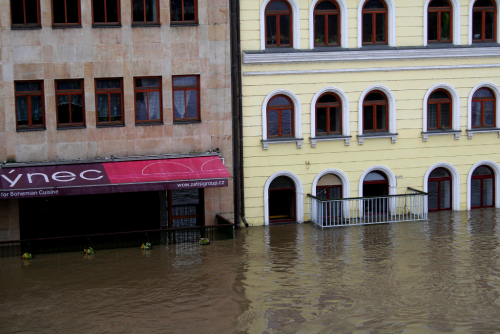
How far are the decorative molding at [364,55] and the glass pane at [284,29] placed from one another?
0.76m

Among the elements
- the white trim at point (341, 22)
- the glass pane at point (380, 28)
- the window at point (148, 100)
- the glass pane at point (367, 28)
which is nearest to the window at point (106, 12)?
the window at point (148, 100)

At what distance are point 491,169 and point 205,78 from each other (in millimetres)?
12178

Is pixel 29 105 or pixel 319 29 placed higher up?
pixel 319 29

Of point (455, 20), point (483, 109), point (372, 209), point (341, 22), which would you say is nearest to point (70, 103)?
point (341, 22)

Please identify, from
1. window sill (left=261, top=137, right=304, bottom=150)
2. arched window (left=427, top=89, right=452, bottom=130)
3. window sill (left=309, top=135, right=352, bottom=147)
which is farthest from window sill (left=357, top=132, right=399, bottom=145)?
window sill (left=261, top=137, right=304, bottom=150)

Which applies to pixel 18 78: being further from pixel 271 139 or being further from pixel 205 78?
pixel 271 139

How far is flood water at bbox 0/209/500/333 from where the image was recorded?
13289mm

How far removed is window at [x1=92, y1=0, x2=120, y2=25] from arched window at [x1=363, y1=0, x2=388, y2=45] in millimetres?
9219

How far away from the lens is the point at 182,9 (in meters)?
21.8

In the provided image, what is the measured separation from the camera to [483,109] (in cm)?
2456

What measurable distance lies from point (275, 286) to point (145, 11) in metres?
11.2

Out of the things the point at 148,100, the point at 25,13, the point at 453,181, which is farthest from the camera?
the point at 453,181

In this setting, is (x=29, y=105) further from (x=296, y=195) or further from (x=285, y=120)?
(x=296, y=195)

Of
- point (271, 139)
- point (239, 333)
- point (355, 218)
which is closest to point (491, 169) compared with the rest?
point (355, 218)
